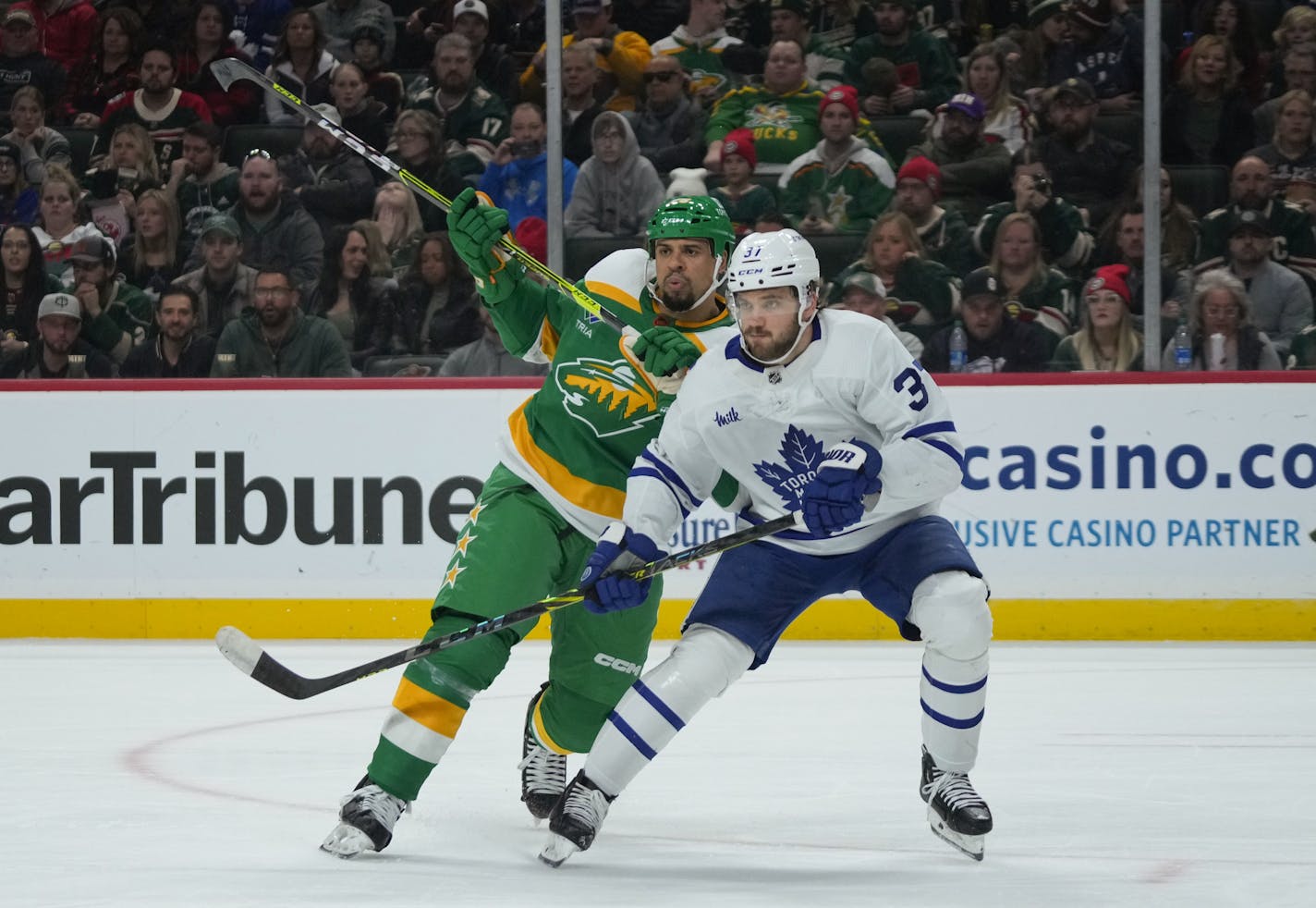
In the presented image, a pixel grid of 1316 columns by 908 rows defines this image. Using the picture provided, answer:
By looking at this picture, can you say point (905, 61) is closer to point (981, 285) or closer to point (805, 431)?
point (981, 285)

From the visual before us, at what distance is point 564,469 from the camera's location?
3.56 meters

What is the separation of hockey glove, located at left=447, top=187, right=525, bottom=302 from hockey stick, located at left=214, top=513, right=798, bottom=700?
0.62 metres

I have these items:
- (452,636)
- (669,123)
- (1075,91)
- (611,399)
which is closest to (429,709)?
(452,636)

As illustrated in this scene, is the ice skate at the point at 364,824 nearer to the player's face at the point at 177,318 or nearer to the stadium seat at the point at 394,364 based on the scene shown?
the stadium seat at the point at 394,364

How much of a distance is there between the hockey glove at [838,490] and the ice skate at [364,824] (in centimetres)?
86

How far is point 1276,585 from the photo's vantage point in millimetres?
6441

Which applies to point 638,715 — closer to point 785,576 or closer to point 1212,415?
point 785,576

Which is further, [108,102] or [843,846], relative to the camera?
[108,102]

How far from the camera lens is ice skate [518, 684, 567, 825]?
3670mm

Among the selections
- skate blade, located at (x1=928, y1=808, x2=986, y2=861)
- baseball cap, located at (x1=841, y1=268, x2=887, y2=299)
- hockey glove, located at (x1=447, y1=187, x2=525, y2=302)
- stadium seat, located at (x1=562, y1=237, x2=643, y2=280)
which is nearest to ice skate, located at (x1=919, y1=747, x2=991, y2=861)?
skate blade, located at (x1=928, y1=808, x2=986, y2=861)

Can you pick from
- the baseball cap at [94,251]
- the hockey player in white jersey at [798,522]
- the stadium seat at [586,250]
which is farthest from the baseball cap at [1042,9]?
the hockey player in white jersey at [798,522]

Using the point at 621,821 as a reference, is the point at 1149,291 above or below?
above

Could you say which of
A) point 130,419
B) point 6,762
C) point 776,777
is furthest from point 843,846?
point 130,419

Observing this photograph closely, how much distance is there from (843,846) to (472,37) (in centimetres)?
541
